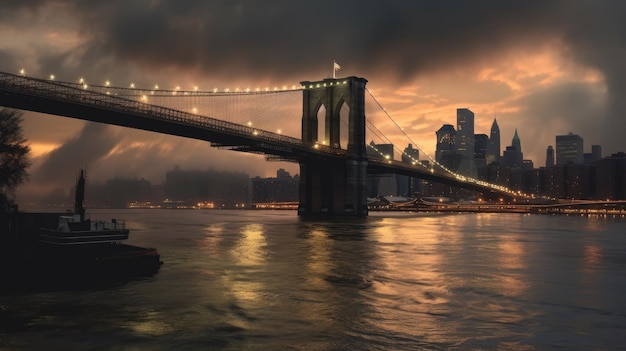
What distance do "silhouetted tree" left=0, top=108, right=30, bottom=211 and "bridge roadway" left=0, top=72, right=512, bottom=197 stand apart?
4.29m

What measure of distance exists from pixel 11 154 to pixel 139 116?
742 inches

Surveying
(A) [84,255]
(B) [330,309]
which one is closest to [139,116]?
(A) [84,255]

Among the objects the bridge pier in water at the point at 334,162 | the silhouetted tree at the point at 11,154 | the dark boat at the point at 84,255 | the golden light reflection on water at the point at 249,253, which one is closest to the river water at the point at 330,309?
the golden light reflection on water at the point at 249,253

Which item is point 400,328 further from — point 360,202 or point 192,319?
point 360,202

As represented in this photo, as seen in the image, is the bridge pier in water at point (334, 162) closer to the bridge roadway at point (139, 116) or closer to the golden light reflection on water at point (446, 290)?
the bridge roadway at point (139, 116)

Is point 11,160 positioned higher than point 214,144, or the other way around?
point 214,144

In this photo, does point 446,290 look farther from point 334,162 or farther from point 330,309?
point 334,162

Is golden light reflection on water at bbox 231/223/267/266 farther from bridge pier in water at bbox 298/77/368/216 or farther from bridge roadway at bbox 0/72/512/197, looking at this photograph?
bridge pier in water at bbox 298/77/368/216

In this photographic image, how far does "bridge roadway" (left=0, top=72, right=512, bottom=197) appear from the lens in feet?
169

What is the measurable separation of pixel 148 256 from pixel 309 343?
13784mm

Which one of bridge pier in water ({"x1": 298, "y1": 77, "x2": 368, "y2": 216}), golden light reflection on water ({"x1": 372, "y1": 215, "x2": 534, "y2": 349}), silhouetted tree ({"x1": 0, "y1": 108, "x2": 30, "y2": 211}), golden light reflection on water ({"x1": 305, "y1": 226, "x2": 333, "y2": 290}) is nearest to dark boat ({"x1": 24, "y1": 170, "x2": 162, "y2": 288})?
golden light reflection on water ({"x1": 305, "y1": 226, "x2": 333, "y2": 290})

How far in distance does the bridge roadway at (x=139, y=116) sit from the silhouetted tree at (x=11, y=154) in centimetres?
429

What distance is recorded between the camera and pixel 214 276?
2377 centimetres

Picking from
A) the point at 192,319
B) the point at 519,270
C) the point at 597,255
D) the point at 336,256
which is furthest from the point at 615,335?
the point at 597,255
